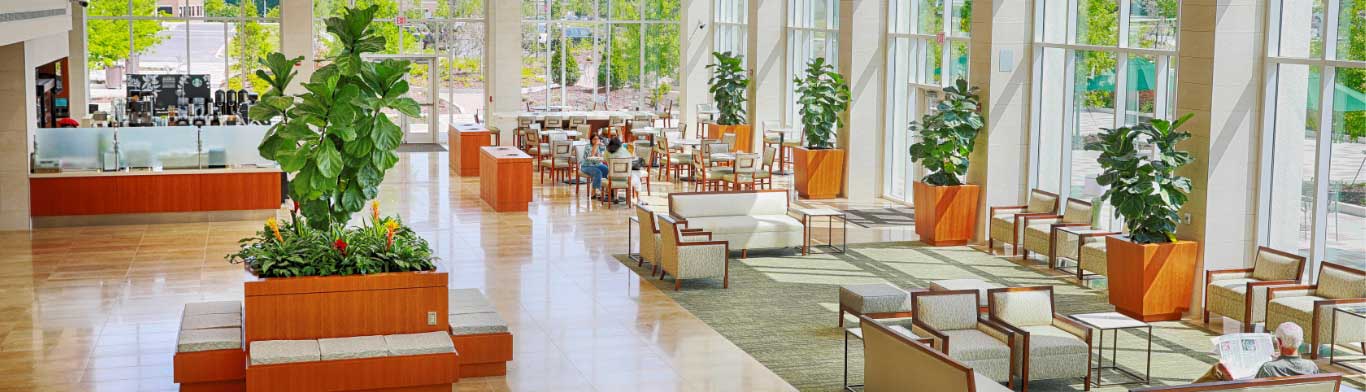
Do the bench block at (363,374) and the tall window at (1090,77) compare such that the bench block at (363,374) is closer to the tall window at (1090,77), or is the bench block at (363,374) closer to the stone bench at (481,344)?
the stone bench at (481,344)

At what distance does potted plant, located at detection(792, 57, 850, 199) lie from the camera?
1947cm

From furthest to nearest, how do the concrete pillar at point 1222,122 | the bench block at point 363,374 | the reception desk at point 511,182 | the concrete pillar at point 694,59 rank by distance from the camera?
the concrete pillar at point 694,59
the reception desk at point 511,182
the concrete pillar at point 1222,122
the bench block at point 363,374

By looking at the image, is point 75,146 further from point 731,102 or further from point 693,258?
point 731,102

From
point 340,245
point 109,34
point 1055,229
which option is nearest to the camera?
point 340,245

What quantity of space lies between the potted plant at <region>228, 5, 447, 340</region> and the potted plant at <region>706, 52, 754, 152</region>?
13911 mm

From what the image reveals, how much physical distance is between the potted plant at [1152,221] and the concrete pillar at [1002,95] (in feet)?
11.9

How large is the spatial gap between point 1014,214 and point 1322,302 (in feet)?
16.7

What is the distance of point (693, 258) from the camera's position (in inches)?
511

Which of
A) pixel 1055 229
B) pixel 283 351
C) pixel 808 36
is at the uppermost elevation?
pixel 808 36

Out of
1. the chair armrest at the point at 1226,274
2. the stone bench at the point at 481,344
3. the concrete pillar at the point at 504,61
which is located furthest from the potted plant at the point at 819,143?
the stone bench at the point at 481,344

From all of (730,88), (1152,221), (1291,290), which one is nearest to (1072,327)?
(1291,290)

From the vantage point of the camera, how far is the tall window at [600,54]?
2997cm

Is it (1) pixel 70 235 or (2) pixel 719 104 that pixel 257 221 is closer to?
(1) pixel 70 235

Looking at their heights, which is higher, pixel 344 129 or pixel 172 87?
pixel 172 87
